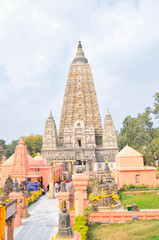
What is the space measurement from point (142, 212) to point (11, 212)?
602 centimetres

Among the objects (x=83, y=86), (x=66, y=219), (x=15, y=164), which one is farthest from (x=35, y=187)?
(x=83, y=86)

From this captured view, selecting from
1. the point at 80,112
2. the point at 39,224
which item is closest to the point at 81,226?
the point at 39,224

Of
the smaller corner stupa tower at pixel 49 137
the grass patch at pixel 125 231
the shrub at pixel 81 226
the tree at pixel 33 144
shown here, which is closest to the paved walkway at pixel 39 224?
the shrub at pixel 81 226

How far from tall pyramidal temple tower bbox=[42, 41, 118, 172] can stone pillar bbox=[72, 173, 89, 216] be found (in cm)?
2988

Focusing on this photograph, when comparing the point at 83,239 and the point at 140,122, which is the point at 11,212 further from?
the point at 140,122

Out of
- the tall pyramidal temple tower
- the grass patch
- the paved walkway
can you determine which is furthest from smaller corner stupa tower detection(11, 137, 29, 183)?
the tall pyramidal temple tower

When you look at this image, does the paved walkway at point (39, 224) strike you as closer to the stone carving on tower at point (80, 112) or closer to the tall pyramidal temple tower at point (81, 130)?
the tall pyramidal temple tower at point (81, 130)

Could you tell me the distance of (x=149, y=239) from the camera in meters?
6.89

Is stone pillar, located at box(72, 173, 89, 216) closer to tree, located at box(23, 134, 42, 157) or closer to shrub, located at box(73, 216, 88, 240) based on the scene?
shrub, located at box(73, 216, 88, 240)

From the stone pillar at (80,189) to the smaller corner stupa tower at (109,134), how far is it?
34125 millimetres

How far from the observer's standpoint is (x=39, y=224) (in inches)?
414

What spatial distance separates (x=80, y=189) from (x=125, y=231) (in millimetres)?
2278

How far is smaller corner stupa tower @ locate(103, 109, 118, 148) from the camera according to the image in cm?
4212

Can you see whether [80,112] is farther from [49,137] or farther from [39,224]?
[39,224]
